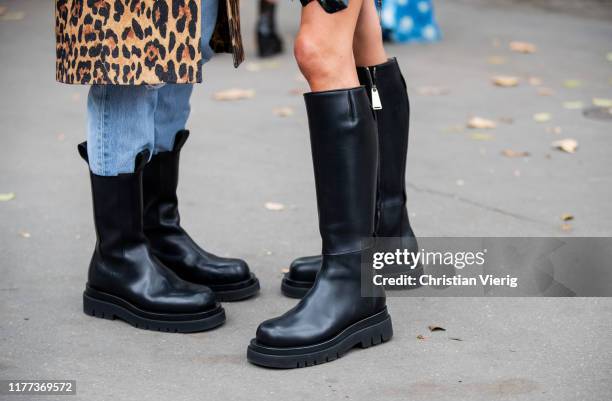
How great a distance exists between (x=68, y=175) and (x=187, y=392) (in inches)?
94.4

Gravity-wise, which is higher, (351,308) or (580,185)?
(351,308)

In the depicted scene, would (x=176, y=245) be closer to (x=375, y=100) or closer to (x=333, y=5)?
(x=375, y=100)

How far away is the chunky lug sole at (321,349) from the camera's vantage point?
257 cm

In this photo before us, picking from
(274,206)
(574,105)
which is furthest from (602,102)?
(274,206)

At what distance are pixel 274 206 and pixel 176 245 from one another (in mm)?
1032

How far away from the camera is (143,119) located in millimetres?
2850

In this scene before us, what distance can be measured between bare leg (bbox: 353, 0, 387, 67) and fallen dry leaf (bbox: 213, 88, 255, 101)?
3.16m

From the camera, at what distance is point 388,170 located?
3129 millimetres

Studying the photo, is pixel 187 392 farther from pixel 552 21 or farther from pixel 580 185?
pixel 552 21

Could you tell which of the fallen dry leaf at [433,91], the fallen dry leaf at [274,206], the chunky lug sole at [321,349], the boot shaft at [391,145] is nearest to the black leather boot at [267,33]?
the fallen dry leaf at [433,91]

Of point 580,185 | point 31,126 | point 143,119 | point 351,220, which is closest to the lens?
point 351,220

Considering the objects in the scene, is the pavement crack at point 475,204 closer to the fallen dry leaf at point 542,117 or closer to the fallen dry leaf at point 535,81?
the fallen dry leaf at point 542,117

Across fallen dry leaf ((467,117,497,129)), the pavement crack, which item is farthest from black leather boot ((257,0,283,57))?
the pavement crack

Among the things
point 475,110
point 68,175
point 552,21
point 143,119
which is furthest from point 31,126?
point 552,21
